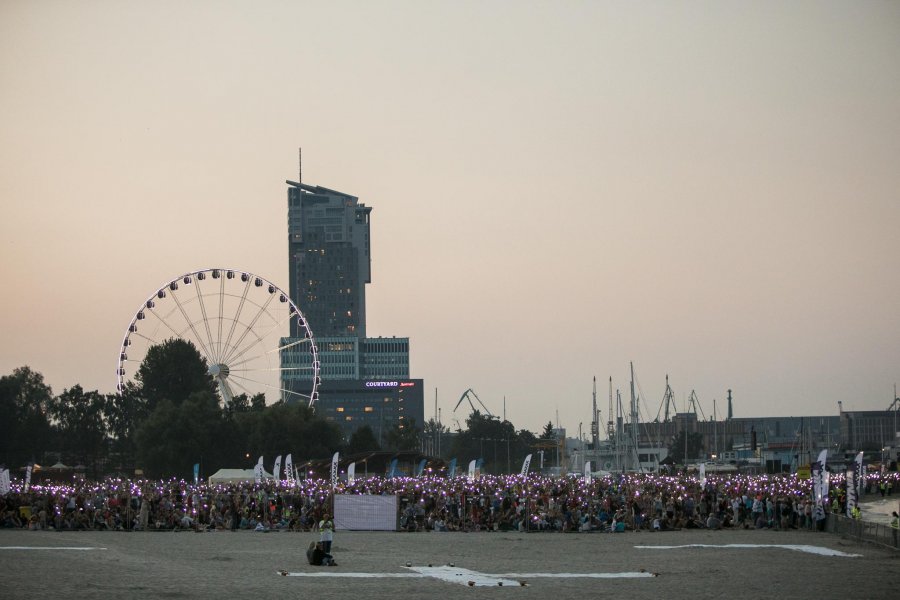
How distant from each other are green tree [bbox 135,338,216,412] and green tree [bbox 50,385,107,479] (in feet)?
20.7

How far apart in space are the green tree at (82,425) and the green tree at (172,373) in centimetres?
631

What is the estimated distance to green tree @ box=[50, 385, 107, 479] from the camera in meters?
140

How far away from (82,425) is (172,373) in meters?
11.5

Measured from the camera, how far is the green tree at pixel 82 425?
140m

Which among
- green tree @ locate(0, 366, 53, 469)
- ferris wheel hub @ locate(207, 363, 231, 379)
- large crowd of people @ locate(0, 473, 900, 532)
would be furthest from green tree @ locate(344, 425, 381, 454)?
large crowd of people @ locate(0, 473, 900, 532)

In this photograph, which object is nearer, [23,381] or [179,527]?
[179,527]

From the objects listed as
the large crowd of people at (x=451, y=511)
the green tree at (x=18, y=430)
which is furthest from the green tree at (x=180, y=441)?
the large crowd of people at (x=451, y=511)

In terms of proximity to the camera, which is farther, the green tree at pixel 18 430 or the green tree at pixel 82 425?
the green tree at pixel 82 425

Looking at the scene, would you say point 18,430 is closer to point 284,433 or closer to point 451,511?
point 284,433

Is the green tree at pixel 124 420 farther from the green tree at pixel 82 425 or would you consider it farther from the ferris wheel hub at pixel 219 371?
the ferris wheel hub at pixel 219 371

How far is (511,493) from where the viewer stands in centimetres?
5719

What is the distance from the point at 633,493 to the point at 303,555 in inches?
915

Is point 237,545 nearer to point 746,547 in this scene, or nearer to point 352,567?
point 352,567

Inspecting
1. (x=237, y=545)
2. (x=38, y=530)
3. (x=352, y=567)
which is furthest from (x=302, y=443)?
(x=352, y=567)
